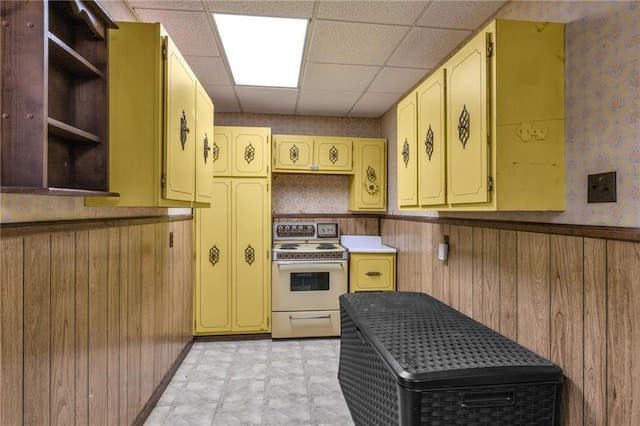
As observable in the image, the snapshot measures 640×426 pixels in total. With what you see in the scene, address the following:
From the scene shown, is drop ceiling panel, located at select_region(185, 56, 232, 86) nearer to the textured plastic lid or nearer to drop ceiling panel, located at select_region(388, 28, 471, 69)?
drop ceiling panel, located at select_region(388, 28, 471, 69)

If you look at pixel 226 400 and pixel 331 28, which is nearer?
pixel 331 28

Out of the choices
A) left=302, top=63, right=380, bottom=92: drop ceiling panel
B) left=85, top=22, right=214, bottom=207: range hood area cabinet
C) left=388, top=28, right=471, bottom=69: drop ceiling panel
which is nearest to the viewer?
left=85, top=22, right=214, bottom=207: range hood area cabinet

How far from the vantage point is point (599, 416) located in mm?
1214

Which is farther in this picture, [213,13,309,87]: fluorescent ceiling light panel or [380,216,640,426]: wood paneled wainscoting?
[213,13,309,87]: fluorescent ceiling light panel

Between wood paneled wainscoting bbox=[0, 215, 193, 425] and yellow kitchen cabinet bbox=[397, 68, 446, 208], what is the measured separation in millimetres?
1727

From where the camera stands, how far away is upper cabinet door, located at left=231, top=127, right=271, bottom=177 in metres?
3.44

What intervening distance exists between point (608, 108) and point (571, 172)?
27 centimetres

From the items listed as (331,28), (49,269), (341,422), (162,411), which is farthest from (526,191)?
(162,411)

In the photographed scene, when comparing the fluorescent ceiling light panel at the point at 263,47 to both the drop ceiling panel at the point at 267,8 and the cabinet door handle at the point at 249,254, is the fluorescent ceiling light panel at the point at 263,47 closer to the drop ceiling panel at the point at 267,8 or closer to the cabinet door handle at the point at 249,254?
the drop ceiling panel at the point at 267,8

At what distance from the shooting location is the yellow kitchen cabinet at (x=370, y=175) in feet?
12.5

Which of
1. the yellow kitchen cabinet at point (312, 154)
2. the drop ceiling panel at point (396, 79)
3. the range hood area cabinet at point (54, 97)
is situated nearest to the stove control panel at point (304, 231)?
the yellow kitchen cabinet at point (312, 154)

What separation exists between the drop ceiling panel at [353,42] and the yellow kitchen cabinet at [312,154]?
124 centimetres

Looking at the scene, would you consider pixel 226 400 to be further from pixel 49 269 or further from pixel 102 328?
pixel 49 269

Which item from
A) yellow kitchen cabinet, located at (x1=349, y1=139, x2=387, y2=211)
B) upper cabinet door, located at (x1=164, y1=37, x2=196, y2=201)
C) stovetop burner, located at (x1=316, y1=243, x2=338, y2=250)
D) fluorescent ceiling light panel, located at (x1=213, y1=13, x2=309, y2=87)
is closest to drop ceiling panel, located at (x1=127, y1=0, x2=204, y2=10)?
fluorescent ceiling light panel, located at (x1=213, y1=13, x2=309, y2=87)
